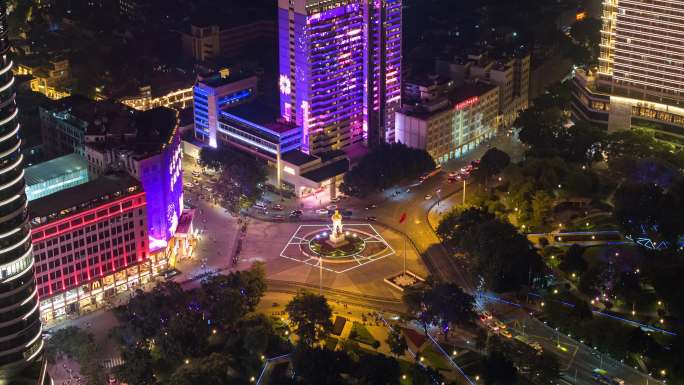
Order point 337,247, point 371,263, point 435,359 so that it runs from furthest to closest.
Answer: point 337,247 < point 371,263 < point 435,359

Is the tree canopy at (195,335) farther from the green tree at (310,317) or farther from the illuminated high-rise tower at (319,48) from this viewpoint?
the illuminated high-rise tower at (319,48)

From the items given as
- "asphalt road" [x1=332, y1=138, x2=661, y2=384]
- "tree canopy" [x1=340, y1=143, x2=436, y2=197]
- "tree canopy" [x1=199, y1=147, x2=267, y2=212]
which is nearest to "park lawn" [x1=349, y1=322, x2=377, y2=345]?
"asphalt road" [x1=332, y1=138, x2=661, y2=384]

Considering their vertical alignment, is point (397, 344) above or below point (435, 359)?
above

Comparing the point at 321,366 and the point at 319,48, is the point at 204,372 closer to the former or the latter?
the point at 321,366

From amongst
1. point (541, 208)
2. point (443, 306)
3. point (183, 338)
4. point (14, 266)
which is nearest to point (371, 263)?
point (443, 306)

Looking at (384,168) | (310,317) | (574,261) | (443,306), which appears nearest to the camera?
(310,317)

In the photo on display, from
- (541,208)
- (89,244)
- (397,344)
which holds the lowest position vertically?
(397,344)

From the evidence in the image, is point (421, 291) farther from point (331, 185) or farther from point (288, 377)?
point (331, 185)

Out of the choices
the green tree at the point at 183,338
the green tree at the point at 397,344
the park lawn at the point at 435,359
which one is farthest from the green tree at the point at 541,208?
the green tree at the point at 183,338
